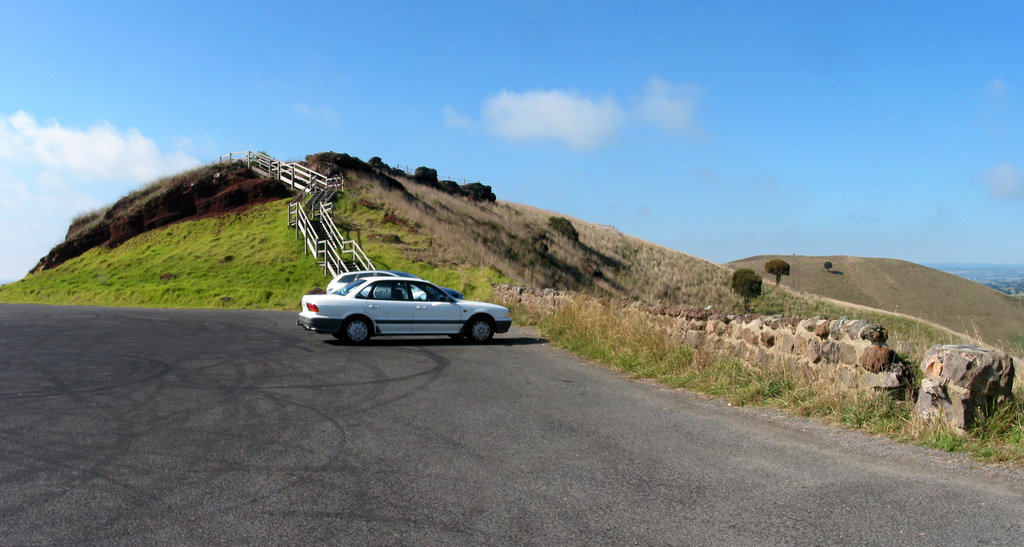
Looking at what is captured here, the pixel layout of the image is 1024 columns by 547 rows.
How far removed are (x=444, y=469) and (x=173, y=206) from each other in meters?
43.4

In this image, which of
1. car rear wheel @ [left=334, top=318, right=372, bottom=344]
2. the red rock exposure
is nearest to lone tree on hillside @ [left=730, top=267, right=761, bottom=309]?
the red rock exposure

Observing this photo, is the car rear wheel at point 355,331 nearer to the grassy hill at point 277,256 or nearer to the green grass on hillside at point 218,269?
the grassy hill at point 277,256

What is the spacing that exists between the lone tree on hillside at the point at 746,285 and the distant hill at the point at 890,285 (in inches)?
146

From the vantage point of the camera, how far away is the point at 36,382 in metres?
9.95

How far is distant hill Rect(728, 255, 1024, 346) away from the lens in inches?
1520

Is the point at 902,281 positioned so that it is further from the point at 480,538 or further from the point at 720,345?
the point at 480,538

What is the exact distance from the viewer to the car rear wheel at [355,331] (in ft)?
51.1

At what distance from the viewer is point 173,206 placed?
4403 cm

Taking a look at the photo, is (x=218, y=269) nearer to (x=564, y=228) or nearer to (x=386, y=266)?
(x=386, y=266)

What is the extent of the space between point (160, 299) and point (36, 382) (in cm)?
2353

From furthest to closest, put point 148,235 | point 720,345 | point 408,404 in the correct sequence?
point 148,235 < point 720,345 < point 408,404

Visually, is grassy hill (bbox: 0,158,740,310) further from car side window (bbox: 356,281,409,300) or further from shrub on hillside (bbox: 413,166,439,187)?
shrub on hillside (bbox: 413,166,439,187)

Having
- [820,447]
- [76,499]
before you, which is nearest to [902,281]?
[820,447]

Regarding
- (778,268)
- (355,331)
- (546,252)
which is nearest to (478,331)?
(355,331)
